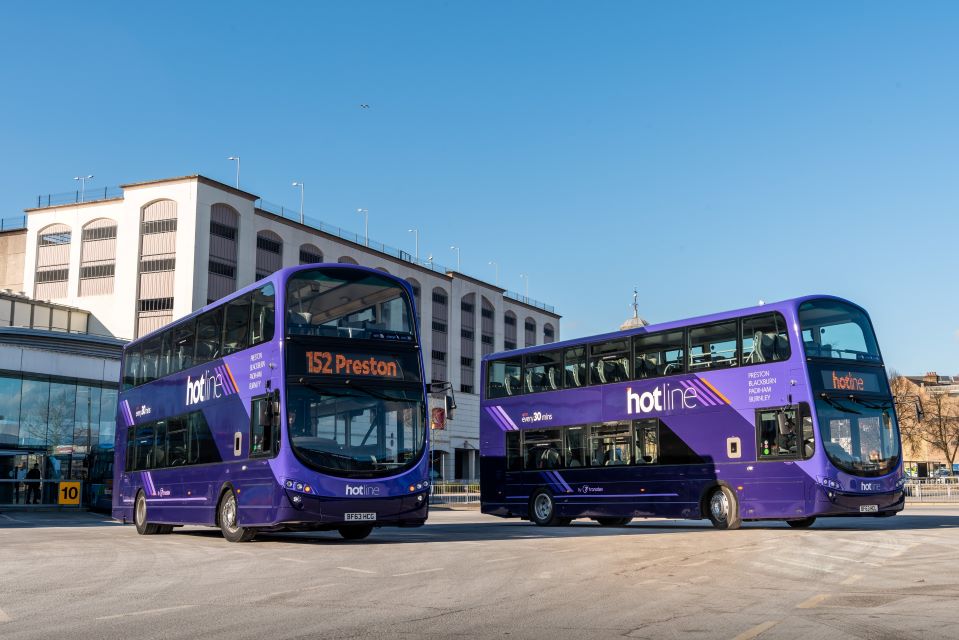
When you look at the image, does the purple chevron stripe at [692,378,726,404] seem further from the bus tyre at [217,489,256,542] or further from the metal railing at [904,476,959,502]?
the metal railing at [904,476,959,502]

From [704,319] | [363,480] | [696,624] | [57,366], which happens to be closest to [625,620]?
[696,624]

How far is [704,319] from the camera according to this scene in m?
21.8

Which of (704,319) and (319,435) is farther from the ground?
(704,319)

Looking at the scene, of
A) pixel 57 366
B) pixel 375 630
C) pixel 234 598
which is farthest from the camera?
pixel 57 366

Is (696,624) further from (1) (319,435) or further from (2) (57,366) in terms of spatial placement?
(2) (57,366)

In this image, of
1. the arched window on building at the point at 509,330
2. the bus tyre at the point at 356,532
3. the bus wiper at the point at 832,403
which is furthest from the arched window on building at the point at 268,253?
the bus wiper at the point at 832,403

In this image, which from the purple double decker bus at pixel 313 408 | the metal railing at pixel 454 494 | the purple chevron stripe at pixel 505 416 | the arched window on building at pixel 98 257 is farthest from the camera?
the arched window on building at pixel 98 257

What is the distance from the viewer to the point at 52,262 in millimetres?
64688

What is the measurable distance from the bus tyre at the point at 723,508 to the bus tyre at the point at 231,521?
31.7 ft

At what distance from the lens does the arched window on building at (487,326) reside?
85.7 metres

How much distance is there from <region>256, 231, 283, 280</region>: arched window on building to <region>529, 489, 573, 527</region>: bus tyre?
131ft

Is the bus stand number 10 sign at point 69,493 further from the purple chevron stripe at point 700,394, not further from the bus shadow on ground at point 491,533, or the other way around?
the purple chevron stripe at point 700,394

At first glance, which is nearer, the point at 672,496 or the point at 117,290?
the point at 672,496

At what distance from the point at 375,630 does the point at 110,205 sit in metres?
59.9
